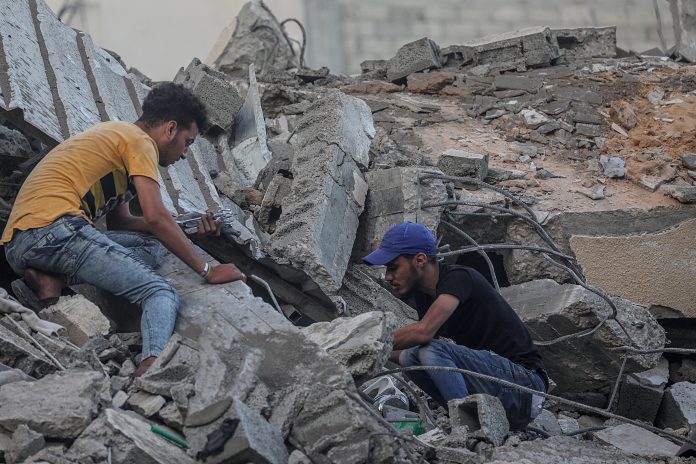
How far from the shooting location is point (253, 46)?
11797 millimetres

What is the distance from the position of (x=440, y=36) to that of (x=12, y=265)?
15.0m

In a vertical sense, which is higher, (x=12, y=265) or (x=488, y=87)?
(x=488, y=87)

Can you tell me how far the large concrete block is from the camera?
21.5ft

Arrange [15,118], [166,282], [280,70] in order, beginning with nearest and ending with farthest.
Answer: [166,282]
[15,118]
[280,70]

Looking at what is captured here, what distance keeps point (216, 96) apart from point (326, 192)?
7.03 feet

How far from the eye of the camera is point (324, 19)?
18.7m

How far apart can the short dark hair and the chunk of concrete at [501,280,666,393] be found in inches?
91.4

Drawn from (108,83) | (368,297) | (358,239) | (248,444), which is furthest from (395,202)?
(248,444)

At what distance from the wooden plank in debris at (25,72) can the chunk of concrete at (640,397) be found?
3649mm

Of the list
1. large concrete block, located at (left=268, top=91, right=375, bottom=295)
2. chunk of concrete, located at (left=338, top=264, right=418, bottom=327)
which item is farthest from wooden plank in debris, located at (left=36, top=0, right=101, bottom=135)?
chunk of concrete, located at (left=338, top=264, right=418, bottom=327)

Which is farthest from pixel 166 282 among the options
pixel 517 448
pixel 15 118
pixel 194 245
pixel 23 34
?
pixel 23 34

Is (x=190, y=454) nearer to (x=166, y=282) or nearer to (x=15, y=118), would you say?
(x=166, y=282)

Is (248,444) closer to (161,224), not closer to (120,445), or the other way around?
(120,445)

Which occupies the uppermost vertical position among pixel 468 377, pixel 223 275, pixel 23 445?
pixel 223 275
